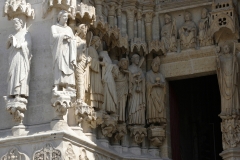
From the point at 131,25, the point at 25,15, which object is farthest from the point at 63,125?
the point at 131,25

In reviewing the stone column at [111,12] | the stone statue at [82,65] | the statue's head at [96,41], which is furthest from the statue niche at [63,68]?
the stone column at [111,12]

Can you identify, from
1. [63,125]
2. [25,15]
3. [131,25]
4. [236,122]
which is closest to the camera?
[63,125]

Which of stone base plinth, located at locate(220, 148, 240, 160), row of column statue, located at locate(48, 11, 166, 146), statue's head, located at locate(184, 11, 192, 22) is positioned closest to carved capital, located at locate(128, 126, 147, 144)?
row of column statue, located at locate(48, 11, 166, 146)

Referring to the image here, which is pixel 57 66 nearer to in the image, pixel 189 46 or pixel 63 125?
pixel 63 125

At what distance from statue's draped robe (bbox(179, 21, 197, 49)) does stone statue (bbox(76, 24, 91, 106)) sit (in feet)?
7.37

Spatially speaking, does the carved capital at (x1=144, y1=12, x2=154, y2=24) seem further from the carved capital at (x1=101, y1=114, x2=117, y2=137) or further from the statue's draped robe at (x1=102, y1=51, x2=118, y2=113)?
the carved capital at (x1=101, y1=114, x2=117, y2=137)

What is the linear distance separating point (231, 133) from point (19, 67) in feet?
13.3

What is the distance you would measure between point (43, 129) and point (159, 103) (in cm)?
286

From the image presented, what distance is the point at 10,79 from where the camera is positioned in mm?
10625

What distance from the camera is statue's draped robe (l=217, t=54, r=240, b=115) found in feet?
39.5

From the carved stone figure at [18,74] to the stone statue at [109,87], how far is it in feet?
5.15

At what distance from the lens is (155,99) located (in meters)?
12.5

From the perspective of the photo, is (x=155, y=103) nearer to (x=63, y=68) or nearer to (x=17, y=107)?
(x=63, y=68)

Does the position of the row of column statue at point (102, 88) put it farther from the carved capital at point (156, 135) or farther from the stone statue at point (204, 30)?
the stone statue at point (204, 30)
